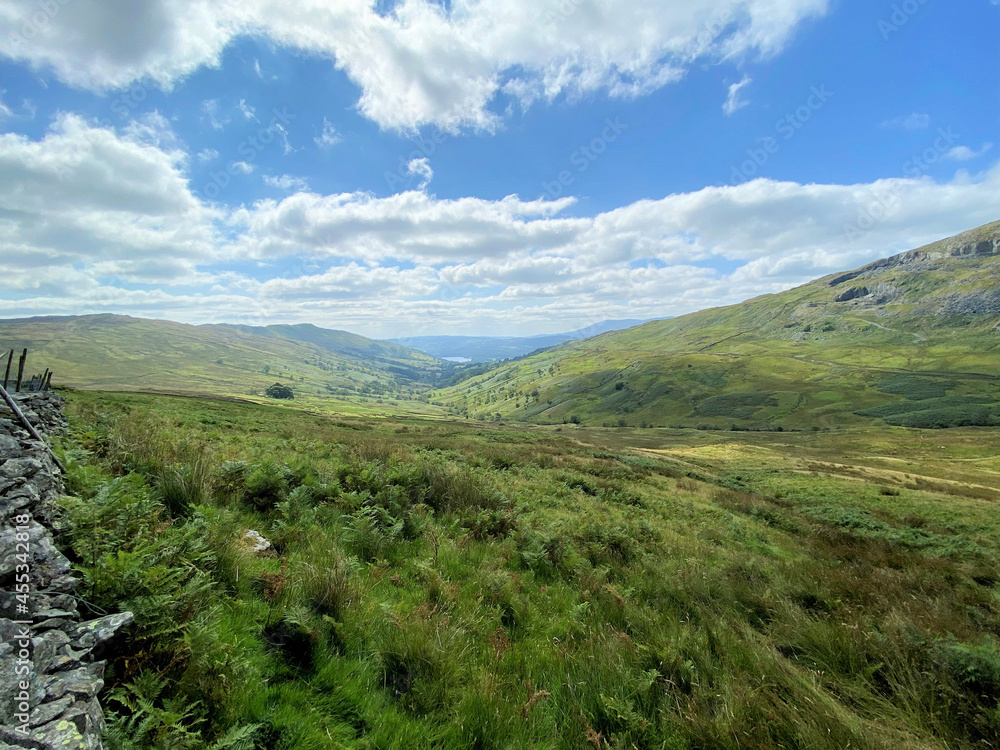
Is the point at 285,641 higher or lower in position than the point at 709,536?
higher

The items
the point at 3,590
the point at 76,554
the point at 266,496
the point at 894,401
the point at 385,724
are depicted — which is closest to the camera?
the point at 3,590

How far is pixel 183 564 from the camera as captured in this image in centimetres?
402

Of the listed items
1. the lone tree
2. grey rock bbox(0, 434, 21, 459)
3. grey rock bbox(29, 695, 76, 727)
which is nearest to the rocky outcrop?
grey rock bbox(29, 695, 76, 727)

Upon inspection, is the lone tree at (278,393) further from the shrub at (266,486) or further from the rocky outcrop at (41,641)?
the rocky outcrop at (41,641)

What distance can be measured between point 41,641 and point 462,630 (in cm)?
342

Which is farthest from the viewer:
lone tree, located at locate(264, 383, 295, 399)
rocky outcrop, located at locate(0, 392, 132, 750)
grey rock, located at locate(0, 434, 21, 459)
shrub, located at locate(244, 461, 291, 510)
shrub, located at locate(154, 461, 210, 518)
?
lone tree, located at locate(264, 383, 295, 399)

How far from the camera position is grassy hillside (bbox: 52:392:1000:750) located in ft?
10.3

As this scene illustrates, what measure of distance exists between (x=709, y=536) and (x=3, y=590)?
48.7ft

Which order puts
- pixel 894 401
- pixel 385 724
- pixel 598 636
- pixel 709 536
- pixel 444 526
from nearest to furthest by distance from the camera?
1. pixel 385 724
2. pixel 598 636
3. pixel 444 526
4. pixel 709 536
5. pixel 894 401

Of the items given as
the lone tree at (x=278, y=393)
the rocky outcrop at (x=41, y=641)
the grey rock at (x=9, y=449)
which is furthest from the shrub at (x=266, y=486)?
the lone tree at (x=278, y=393)

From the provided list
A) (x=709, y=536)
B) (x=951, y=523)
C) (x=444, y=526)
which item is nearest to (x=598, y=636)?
(x=444, y=526)

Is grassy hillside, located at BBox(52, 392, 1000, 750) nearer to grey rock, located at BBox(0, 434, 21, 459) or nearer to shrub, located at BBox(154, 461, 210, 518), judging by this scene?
shrub, located at BBox(154, 461, 210, 518)

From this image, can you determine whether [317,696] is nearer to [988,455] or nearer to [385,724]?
[385,724]

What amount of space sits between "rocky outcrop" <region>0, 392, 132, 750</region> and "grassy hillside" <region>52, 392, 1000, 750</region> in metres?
0.19
